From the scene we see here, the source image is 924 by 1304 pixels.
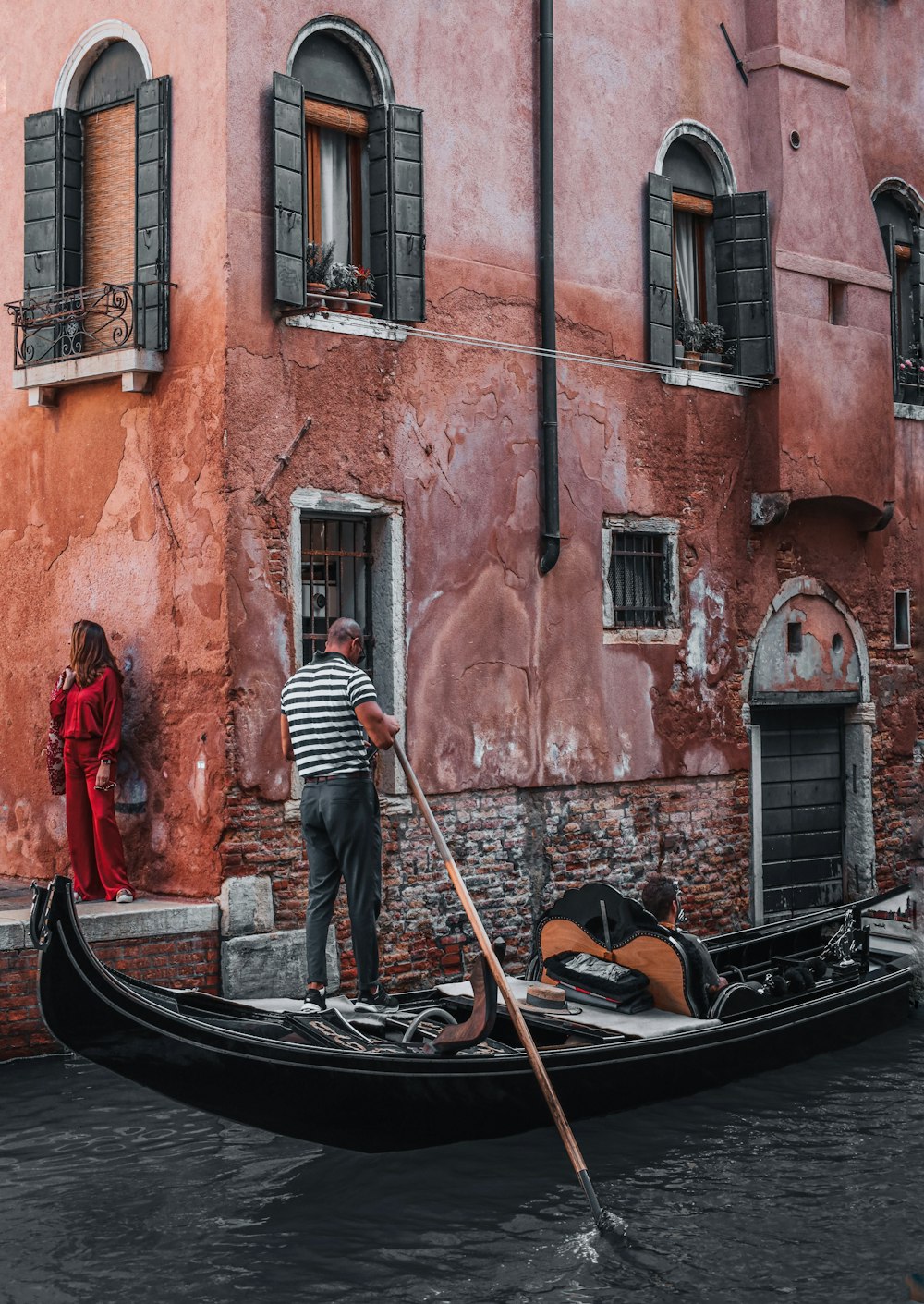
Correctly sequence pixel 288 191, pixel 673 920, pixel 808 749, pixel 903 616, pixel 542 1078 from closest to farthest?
pixel 542 1078, pixel 673 920, pixel 288 191, pixel 808 749, pixel 903 616

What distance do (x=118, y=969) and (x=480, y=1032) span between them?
2375mm

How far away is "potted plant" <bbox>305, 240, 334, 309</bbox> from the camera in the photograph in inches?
327

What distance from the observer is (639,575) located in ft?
32.9

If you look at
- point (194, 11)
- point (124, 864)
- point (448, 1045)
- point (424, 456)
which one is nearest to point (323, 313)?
point (424, 456)

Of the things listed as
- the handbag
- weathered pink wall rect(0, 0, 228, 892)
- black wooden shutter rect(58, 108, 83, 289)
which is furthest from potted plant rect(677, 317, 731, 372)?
the handbag

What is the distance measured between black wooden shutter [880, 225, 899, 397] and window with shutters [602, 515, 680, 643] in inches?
96.9

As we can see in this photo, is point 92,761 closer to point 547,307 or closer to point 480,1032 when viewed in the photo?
point 480,1032

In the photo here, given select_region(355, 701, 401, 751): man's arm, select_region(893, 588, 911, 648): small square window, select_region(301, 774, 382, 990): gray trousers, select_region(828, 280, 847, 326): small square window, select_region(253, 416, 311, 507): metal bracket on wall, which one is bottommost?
select_region(301, 774, 382, 990): gray trousers

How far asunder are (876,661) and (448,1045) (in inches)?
257

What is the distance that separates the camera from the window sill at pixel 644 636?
9.76 metres

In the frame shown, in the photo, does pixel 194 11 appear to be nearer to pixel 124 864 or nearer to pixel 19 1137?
pixel 124 864

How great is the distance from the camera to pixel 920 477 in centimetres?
1205

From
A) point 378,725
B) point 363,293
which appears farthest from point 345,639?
point 363,293

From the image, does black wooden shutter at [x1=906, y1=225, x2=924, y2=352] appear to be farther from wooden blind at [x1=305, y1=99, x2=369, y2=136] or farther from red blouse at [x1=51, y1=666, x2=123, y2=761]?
red blouse at [x1=51, y1=666, x2=123, y2=761]
